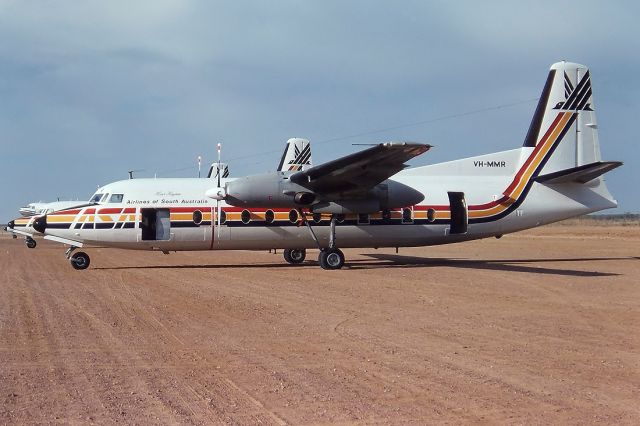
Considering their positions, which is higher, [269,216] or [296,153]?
[296,153]

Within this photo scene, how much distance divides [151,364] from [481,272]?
13.3 meters

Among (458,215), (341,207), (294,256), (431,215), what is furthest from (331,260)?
(458,215)

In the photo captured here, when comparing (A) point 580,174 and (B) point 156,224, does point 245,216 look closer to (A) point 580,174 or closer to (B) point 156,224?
(B) point 156,224

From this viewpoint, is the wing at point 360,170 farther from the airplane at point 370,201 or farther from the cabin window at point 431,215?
the cabin window at point 431,215

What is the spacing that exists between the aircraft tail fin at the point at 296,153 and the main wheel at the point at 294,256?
1711 centimetres

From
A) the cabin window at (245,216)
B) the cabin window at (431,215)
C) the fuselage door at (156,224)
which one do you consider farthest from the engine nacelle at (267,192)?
the cabin window at (431,215)

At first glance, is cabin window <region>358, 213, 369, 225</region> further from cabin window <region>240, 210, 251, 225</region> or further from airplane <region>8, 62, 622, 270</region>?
cabin window <region>240, 210, 251, 225</region>

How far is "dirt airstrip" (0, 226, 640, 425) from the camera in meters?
5.58

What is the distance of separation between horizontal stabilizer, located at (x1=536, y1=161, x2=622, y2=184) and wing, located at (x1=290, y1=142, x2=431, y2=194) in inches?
238

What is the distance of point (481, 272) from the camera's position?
18.8 metres

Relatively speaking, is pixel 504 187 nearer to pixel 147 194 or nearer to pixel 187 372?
pixel 147 194

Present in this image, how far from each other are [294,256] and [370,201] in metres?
4.30

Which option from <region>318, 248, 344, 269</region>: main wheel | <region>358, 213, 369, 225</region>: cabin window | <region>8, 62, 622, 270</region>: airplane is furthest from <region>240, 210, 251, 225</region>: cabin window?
<region>358, 213, 369, 225</region>: cabin window

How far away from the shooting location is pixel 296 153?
40.9m
